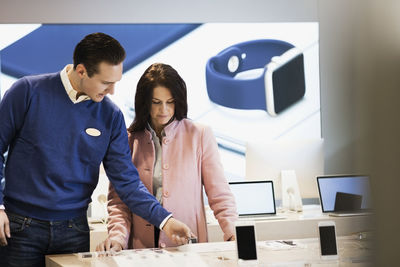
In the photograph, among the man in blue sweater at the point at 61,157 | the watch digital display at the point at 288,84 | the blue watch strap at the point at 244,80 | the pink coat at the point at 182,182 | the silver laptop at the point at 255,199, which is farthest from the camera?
the watch digital display at the point at 288,84

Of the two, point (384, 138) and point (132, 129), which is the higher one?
point (132, 129)

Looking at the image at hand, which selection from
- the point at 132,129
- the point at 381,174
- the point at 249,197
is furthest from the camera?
the point at 249,197

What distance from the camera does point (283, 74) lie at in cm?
605

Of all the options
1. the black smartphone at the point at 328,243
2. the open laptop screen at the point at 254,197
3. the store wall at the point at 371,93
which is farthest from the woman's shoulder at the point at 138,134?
the store wall at the point at 371,93

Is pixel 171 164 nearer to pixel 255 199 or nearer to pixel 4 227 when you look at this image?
pixel 4 227

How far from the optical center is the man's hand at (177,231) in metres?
2.12

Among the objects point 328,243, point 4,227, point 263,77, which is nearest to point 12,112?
point 4,227

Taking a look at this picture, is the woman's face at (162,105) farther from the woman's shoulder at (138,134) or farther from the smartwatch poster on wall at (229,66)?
the smartwatch poster on wall at (229,66)

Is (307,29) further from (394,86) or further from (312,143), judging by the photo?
(394,86)

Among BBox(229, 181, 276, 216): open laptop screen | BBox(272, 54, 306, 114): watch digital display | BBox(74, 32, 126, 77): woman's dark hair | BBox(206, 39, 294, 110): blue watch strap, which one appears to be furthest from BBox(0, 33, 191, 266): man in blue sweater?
BBox(272, 54, 306, 114): watch digital display

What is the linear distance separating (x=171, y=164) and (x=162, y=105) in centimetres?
26

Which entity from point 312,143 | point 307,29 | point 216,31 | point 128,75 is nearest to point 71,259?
point 312,143

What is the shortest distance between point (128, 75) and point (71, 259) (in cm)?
388

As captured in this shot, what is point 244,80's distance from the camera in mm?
5992
